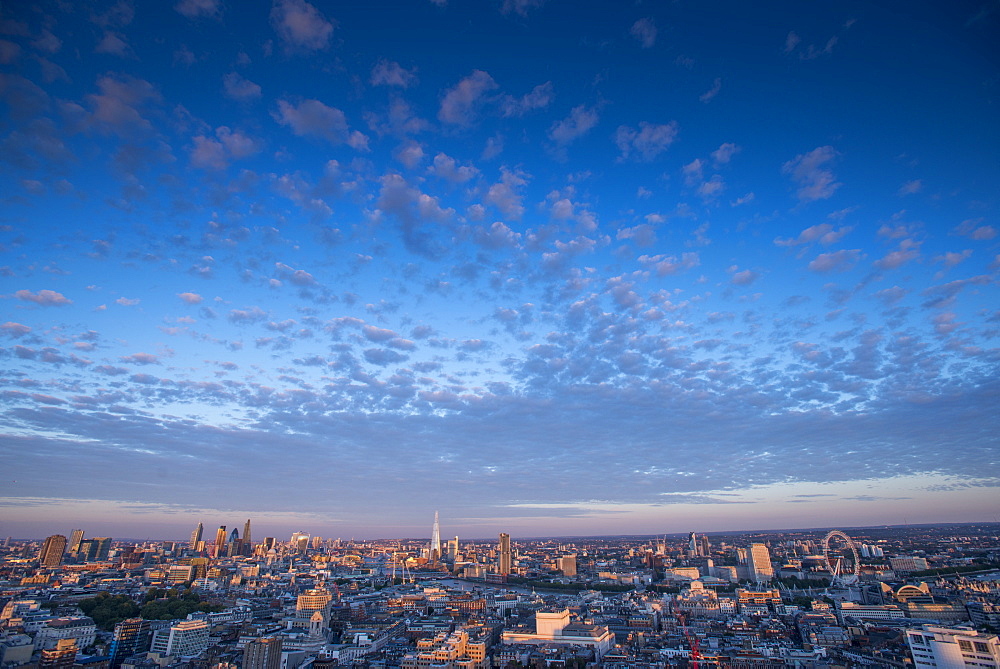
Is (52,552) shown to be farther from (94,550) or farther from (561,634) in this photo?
(561,634)

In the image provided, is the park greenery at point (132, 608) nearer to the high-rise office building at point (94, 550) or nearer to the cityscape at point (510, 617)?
the cityscape at point (510, 617)

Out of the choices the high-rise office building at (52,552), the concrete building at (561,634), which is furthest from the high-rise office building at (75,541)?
the concrete building at (561,634)

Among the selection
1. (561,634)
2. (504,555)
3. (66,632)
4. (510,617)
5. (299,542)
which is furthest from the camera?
(299,542)

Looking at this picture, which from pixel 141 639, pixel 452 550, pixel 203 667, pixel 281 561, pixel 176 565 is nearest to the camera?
pixel 203 667

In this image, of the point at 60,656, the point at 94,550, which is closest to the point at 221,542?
the point at 94,550

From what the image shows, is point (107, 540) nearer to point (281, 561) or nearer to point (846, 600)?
point (281, 561)

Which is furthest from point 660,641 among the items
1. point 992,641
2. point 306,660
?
point 306,660
